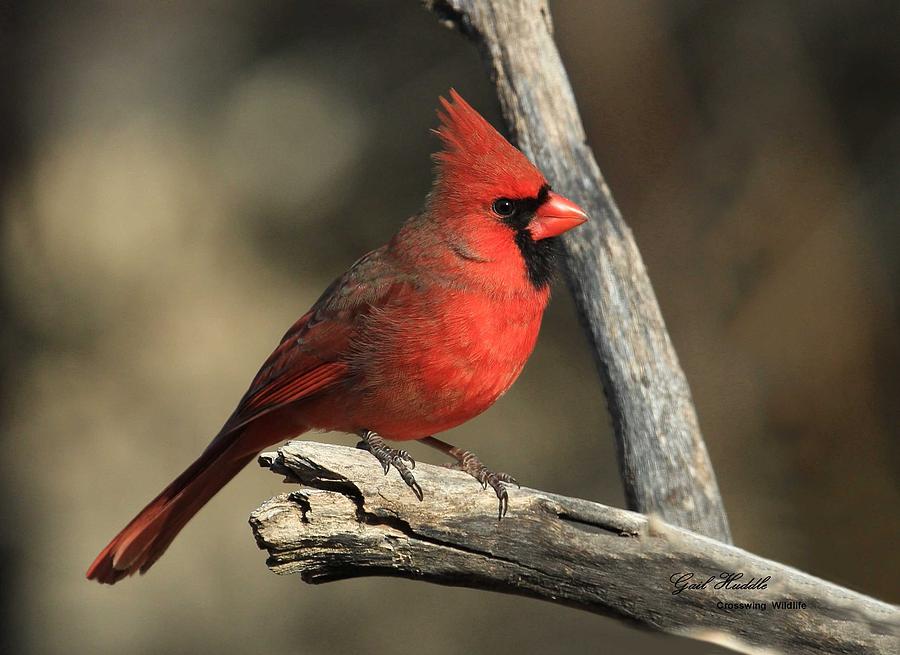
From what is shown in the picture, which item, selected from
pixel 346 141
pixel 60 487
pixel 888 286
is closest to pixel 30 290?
pixel 60 487

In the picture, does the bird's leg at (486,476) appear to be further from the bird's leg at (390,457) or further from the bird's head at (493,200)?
the bird's head at (493,200)

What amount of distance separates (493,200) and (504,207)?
0.03 metres

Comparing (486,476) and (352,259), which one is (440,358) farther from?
(352,259)

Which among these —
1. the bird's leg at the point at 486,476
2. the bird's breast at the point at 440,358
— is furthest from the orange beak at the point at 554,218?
the bird's leg at the point at 486,476

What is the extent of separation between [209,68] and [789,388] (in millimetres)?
2913

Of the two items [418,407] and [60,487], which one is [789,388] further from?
[60,487]

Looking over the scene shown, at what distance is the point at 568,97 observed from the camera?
2.63 meters

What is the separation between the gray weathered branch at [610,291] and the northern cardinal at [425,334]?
163 mm

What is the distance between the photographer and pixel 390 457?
2.20 meters

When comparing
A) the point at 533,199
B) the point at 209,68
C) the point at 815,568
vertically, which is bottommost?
the point at 815,568
